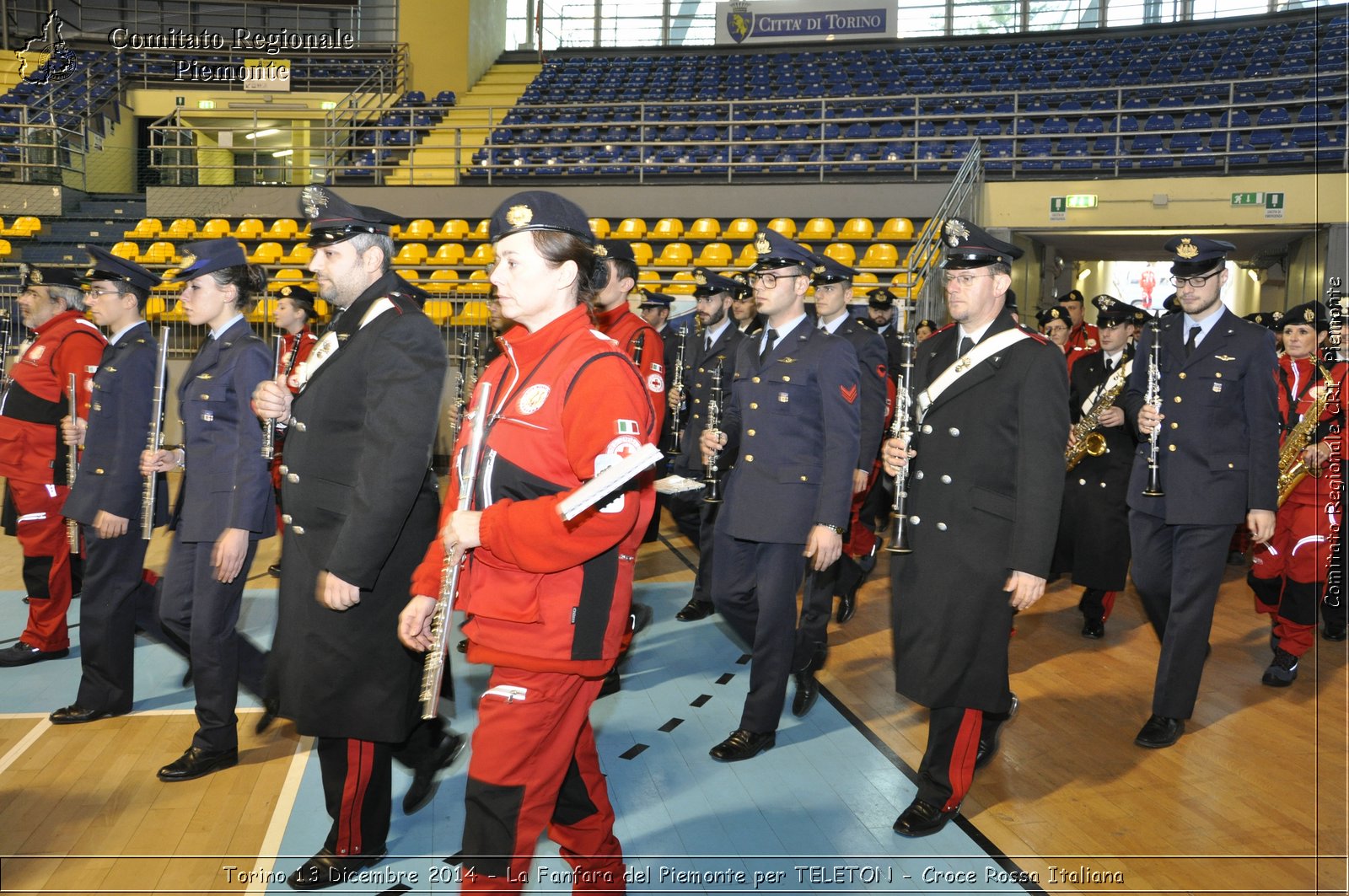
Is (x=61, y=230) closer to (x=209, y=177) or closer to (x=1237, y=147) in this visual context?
(x=209, y=177)

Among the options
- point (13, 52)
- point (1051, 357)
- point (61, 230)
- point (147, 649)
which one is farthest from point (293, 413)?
point (13, 52)

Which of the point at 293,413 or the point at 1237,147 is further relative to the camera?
the point at 1237,147

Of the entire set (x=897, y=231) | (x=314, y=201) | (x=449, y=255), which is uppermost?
(x=897, y=231)

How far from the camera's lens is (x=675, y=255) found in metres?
13.1

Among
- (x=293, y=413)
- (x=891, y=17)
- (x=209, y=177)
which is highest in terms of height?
(x=891, y=17)

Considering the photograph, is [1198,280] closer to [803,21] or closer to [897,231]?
[897,231]

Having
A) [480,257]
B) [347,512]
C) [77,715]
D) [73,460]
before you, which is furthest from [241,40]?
[347,512]

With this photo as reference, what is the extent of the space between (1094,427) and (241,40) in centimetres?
1918

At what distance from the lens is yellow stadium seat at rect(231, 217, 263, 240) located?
14.9 meters

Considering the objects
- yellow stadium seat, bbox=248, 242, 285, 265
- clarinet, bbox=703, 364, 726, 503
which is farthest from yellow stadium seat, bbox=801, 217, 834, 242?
clarinet, bbox=703, 364, 726, 503

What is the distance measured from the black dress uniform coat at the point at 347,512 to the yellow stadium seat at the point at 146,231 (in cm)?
1410

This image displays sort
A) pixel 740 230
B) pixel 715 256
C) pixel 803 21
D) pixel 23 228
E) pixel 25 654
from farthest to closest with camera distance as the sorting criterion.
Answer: pixel 803 21, pixel 23 228, pixel 740 230, pixel 715 256, pixel 25 654

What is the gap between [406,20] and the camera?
1997cm

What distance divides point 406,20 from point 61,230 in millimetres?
7757
